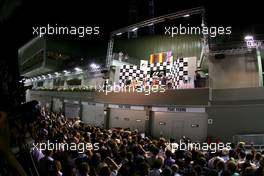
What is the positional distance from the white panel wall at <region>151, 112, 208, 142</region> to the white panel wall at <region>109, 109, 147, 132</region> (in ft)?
5.83

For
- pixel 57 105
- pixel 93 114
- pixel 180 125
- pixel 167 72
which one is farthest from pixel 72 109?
pixel 180 125

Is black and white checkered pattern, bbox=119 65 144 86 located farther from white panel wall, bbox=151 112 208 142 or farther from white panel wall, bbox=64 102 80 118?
white panel wall, bbox=64 102 80 118

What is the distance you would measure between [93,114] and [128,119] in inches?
202

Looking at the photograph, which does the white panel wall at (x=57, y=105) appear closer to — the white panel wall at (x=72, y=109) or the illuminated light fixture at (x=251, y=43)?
the white panel wall at (x=72, y=109)

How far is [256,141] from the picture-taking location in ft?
46.7

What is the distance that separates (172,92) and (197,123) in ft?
8.62

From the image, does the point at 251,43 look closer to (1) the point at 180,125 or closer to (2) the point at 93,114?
(1) the point at 180,125


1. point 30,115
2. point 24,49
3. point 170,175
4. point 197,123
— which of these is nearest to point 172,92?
point 197,123

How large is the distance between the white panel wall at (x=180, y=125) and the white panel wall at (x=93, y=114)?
6504 mm

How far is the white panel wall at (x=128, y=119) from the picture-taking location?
2114 centimetres

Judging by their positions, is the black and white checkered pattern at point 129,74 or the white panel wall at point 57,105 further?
the white panel wall at point 57,105

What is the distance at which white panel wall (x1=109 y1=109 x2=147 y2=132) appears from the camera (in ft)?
69.4

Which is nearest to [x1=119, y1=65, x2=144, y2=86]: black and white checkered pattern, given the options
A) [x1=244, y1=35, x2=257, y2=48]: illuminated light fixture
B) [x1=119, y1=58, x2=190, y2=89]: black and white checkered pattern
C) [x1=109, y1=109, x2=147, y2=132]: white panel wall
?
[x1=119, y1=58, x2=190, y2=89]: black and white checkered pattern

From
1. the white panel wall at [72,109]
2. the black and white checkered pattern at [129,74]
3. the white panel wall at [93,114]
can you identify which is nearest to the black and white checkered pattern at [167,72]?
the black and white checkered pattern at [129,74]
